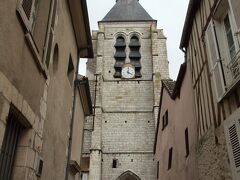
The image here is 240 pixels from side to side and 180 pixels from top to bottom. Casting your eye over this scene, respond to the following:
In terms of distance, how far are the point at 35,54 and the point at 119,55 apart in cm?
2419

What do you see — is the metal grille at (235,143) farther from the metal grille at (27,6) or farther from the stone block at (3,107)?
the metal grille at (27,6)

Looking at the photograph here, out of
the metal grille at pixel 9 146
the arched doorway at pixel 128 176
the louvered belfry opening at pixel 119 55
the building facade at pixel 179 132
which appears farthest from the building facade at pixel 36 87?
the louvered belfry opening at pixel 119 55

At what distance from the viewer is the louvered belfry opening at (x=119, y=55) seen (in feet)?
87.3

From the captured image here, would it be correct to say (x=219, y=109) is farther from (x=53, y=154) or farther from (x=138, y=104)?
(x=138, y=104)

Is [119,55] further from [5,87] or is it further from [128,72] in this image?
[5,87]

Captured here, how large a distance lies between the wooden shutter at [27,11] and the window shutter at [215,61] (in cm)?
264

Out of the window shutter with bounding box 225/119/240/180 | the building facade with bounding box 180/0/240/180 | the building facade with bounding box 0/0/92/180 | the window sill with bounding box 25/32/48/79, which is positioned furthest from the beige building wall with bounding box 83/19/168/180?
the window sill with bounding box 25/32/48/79

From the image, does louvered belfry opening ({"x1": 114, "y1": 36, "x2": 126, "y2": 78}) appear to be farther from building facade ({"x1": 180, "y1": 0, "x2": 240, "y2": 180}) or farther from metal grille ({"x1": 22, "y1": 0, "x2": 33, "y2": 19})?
metal grille ({"x1": 22, "y1": 0, "x2": 33, "y2": 19})

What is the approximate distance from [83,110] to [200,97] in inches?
156

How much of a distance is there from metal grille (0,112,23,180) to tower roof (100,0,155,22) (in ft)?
90.4

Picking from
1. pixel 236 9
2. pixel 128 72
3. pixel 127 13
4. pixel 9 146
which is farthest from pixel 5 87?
pixel 127 13

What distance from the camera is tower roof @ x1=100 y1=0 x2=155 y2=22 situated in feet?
100

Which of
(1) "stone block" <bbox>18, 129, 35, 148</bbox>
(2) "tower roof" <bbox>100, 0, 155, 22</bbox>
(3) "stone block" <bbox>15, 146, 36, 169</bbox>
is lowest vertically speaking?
(3) "stone block" <bbox>15, 146, 36, 169</bbox>

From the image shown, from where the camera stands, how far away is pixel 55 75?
487 centimetres
